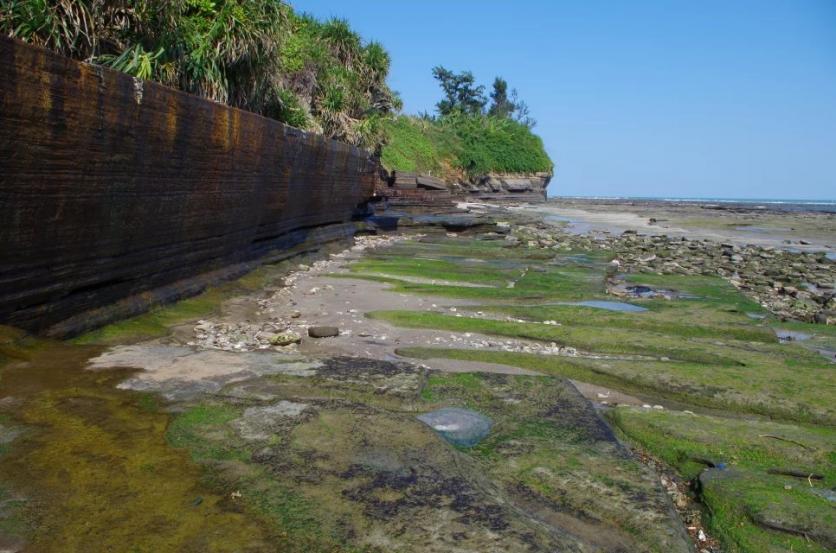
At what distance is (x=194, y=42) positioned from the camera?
922 centimetres

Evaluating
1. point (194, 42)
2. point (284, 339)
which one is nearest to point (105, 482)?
point (284, 339)

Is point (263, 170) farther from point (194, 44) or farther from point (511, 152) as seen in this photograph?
point (511, 152)

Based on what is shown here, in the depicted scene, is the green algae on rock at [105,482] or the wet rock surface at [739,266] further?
the wet rock surface at [739,266]

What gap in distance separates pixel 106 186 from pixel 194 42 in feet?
14.2

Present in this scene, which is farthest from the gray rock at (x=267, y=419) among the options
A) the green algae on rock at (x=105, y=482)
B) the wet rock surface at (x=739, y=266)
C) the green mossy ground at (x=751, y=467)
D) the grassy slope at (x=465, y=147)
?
the grassy slope at (x=465, y=147)

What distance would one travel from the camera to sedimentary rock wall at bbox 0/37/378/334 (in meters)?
4.64

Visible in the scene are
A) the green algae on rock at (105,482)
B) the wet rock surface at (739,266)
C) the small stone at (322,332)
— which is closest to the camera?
the green algae on rock at (105,482)

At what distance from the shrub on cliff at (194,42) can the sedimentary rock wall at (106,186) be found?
129 centimetres

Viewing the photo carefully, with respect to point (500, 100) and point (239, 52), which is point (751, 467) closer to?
point (239, 52)

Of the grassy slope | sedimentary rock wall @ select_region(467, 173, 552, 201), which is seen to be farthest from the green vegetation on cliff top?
sedimentary rock wall @ select_region(467, 173, 552, 201)

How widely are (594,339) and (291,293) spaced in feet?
13.5

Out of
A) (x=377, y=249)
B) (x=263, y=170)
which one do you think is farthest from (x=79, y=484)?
(x=377, y=249)

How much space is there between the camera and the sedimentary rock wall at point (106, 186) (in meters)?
4.64

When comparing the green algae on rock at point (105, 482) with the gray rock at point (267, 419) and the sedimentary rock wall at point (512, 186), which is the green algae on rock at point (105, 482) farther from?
the sedimentary rock wall at point (512, 186)
